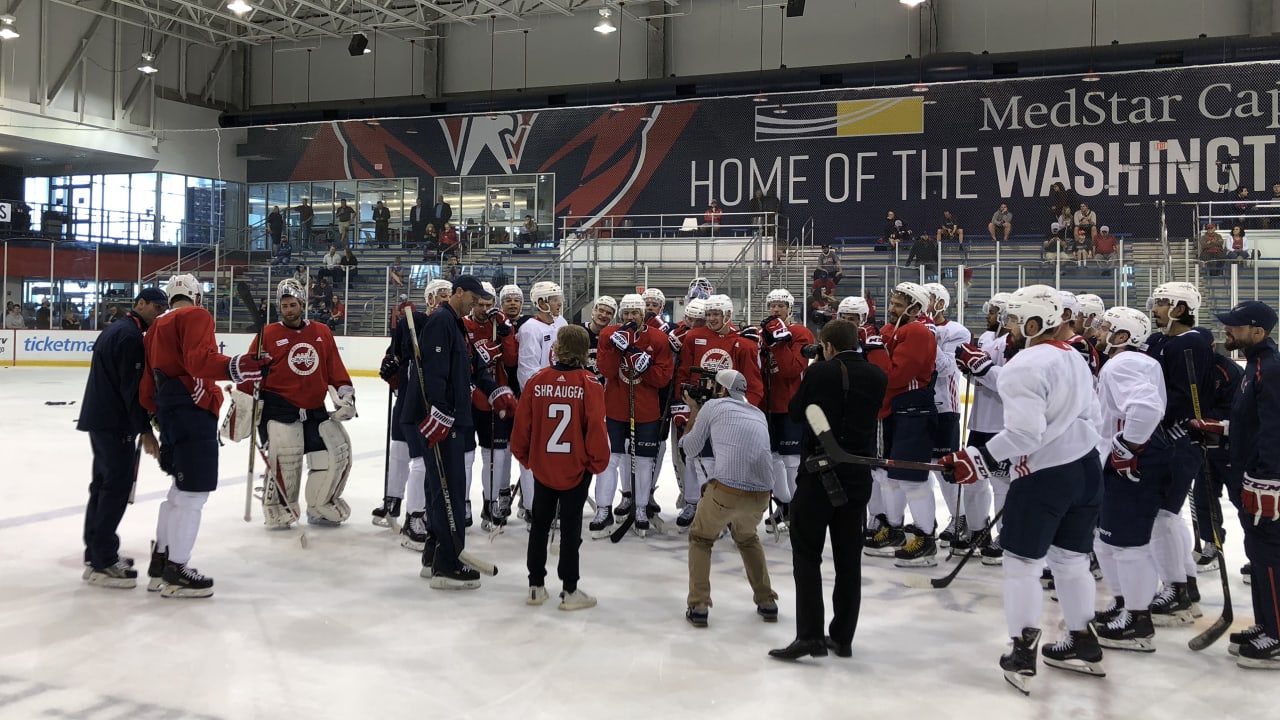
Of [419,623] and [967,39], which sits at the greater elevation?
[967,39]

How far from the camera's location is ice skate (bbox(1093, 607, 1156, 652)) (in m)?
4.50

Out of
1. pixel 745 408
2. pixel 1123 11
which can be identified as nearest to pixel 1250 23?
pixel 1123 11

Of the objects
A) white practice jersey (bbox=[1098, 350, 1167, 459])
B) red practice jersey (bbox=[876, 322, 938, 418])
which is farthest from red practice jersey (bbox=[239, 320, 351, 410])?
white practice jersey (bbox=[1098, 350, 1167, 459])

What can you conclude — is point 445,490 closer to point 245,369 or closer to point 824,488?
point 245,369

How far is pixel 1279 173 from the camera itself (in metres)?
17.8

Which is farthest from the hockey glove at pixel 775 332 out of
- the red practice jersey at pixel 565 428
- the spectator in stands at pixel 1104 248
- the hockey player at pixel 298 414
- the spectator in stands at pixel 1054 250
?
the spectator in stands at pixel 1104 248

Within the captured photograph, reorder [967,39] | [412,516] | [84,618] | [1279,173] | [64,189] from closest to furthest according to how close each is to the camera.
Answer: [84,618] < [412,516] < [1279,173] < [967,39] < [64,189]

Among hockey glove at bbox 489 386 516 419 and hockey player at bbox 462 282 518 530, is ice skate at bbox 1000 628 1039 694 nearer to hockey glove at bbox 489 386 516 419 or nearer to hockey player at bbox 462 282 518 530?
hockey glove at bbox 489 386 516 419

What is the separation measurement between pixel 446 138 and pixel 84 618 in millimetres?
19868

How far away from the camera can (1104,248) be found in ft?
47.6

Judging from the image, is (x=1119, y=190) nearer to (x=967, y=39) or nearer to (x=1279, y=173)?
(x=1279, y=173)

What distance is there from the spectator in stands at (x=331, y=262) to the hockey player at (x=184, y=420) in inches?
611

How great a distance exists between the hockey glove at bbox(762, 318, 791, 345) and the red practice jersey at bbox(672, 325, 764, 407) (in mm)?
101

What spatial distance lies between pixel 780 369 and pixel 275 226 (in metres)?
19.6
